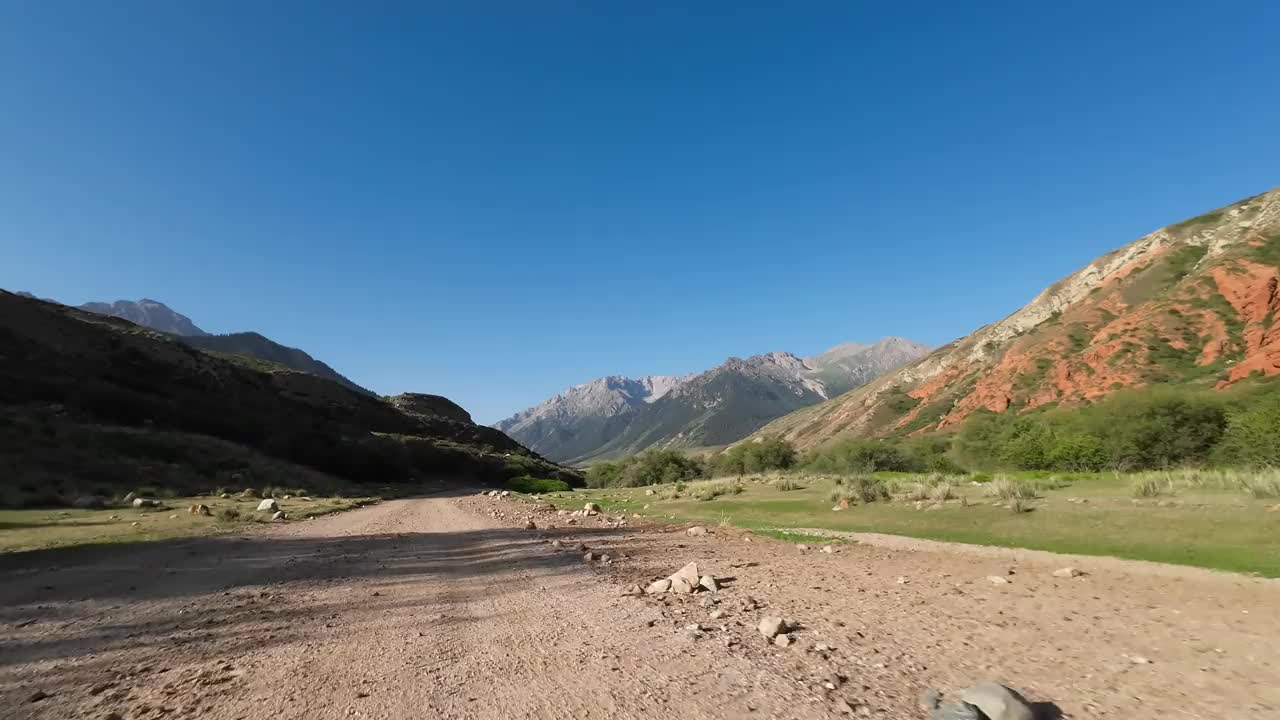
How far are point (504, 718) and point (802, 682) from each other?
113 inches

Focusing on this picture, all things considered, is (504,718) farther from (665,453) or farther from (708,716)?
(665,453)

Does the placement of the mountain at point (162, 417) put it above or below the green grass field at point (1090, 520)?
above

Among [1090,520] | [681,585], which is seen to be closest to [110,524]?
[681,585]

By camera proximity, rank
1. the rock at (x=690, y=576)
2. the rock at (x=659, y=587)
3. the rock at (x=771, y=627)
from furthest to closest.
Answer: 1. the rock at (x=690, y=576)
2. the rock at (x=659, y=587)
3. the rock at (x=771, y=627)

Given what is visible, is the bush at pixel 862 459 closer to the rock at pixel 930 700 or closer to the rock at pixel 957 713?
the rock at pixel 930 700

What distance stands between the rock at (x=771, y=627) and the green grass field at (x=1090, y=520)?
943cm

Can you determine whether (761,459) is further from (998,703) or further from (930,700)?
(998,703)

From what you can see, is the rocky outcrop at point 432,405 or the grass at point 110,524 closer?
the grass at point 110,524

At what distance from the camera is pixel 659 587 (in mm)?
9781

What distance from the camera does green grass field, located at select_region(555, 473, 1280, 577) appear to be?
39.9 feet

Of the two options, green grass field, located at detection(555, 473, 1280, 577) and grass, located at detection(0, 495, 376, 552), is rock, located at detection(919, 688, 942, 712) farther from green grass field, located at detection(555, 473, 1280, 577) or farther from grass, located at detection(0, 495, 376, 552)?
grass, located at detection(0, 495, 376, 552)

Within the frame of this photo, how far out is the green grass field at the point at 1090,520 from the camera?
12.2 m

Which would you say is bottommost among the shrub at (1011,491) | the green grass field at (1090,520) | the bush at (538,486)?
the bush at (538,486)

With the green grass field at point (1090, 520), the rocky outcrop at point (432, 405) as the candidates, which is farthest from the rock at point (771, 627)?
the rocky outcrop at point (432, 405)
